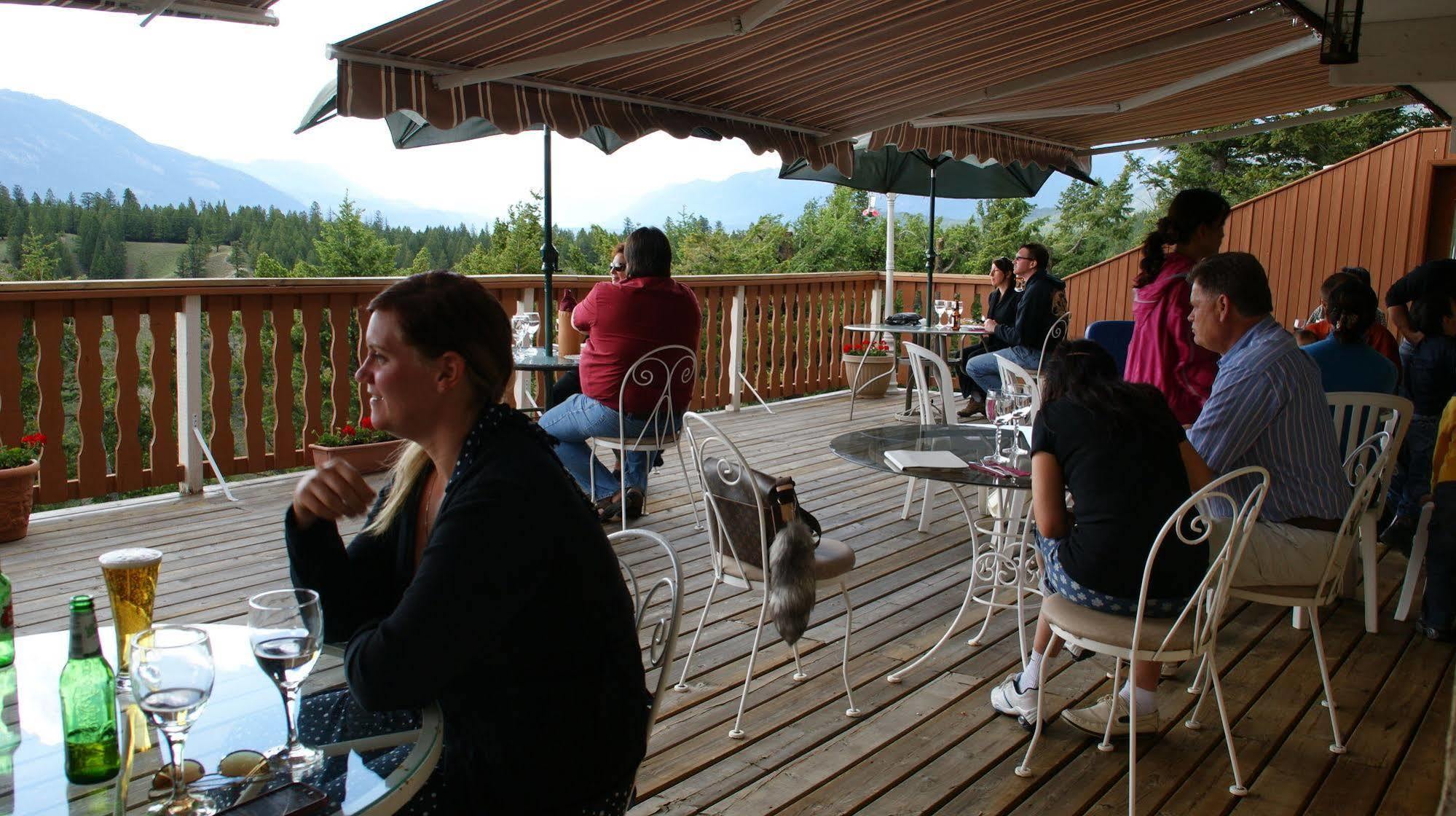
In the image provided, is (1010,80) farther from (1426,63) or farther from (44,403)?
(44,403)

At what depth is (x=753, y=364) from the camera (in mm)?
8711

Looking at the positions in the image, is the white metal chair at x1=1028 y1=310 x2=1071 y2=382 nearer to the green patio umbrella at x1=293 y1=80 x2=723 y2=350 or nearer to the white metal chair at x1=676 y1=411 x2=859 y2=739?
the green patio umbrella at x1=293 y1=80 x2=723 y2=350

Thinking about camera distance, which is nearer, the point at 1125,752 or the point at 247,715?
the point at 247,715

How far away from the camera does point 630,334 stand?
15.1 ft

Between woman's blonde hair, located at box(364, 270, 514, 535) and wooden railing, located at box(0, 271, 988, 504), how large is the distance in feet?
10.9

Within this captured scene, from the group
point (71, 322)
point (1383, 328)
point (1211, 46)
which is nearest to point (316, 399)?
point (71, 322)

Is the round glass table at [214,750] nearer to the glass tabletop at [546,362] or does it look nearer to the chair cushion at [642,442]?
the chair cushion at [642,442]

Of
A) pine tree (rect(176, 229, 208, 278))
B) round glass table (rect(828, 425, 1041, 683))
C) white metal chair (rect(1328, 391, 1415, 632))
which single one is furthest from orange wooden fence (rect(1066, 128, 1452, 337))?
pine tree (rect(176, 229, 208, 278))

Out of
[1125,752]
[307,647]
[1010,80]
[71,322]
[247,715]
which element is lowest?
[1125,752]

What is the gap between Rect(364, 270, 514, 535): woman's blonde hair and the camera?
1639 mm

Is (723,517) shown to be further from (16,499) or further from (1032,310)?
(1032,310)

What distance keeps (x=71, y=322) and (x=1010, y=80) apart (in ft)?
16.0

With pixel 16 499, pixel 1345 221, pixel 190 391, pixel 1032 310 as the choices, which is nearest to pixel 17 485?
pixel 16 499

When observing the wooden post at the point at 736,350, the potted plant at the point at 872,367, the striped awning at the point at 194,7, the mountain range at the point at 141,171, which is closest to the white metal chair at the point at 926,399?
the wooden post at the point at 736,350
